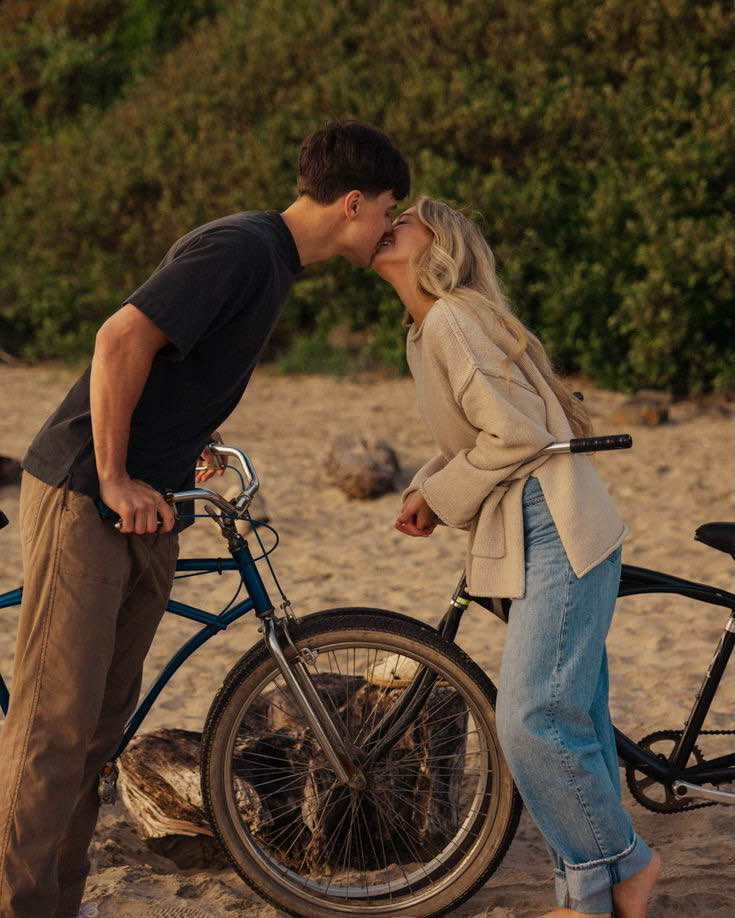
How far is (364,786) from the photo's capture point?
2865mm

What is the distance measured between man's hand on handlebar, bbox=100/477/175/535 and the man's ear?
792 mm

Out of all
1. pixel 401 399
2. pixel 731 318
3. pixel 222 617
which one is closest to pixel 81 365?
pixel 401 399

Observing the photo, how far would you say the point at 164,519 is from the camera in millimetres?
2486

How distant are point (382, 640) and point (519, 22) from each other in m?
9.35

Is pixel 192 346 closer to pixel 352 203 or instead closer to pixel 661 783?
pixel 352 203

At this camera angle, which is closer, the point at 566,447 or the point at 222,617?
the point at 566,447

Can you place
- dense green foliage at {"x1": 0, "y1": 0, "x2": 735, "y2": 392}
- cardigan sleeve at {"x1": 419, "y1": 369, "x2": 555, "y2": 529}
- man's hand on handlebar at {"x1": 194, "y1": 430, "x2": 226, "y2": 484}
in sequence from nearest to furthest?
cardigan sleeve at {"x1": 419, "y1": 369, "x2": 555, "y2": 529}, man's hand on handlebar at {"x1": 194, "y1": 430, "x2": 226, "y2": 484}, dense green foliage at {"x1": 0, "y1": 0, "x2": 735, "y2": 392}

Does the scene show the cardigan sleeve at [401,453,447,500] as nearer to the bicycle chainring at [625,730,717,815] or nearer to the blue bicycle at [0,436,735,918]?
the blue bicycle at [0,436,735,918]

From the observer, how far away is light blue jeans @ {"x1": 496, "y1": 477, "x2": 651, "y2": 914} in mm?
2494

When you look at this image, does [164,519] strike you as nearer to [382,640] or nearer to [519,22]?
[382,640]

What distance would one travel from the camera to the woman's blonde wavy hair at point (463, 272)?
2566 mm

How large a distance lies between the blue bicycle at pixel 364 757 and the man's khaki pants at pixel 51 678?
245 millimetres

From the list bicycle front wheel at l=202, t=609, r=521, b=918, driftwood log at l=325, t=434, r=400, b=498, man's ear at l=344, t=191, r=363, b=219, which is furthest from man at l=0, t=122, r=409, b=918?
driftwood log at l=325, t=434, r=400, b=498

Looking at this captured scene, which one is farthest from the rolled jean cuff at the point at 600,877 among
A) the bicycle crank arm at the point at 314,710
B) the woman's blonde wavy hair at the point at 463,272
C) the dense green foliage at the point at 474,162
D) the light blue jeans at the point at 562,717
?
the dense green foliage at the point at 474,162
